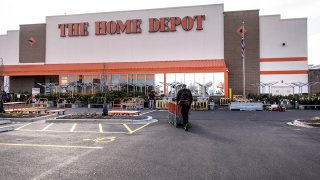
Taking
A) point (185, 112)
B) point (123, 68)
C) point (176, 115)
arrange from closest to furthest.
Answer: point (185, 112)
point (176, 115)
point (123, 68)

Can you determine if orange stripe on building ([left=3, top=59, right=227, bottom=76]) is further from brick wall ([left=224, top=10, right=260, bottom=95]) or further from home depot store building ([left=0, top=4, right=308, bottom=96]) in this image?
brick wall ([left=224, top=10, right=260, bottom=95])

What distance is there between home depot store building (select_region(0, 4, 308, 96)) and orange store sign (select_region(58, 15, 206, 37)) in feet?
0.37

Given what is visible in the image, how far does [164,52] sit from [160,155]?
85.6 ft

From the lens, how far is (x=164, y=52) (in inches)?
1268

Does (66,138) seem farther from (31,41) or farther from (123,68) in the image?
(31,41)

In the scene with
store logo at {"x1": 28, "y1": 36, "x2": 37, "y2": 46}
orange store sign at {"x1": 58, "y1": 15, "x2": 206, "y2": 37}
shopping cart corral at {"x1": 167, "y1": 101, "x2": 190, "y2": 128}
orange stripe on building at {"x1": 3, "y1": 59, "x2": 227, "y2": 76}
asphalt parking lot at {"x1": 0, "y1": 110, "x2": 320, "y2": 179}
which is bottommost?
asphalt parking lot at {"x1": 0, "y1": 110, "x2": 320, "y2": 179}

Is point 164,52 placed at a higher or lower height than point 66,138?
higher

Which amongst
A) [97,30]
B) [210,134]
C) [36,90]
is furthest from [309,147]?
[97,30]

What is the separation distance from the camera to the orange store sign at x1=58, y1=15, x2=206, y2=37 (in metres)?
31.6

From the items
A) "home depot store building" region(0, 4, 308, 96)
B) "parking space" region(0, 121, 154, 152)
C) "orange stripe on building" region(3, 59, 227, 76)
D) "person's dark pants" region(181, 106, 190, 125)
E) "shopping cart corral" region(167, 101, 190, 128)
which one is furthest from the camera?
"home depot store building" region(0, 4, 308, 96)

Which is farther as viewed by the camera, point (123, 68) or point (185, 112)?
point (123, 68)

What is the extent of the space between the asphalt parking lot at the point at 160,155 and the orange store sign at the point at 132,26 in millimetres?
22950

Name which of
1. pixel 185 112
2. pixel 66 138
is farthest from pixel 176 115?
pixel 66 138

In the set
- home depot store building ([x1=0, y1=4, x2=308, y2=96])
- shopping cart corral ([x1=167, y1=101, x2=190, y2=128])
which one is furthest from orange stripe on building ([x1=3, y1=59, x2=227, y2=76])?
shopping cart corral ([x1=167, y1=101, x2=190, y2=128])
